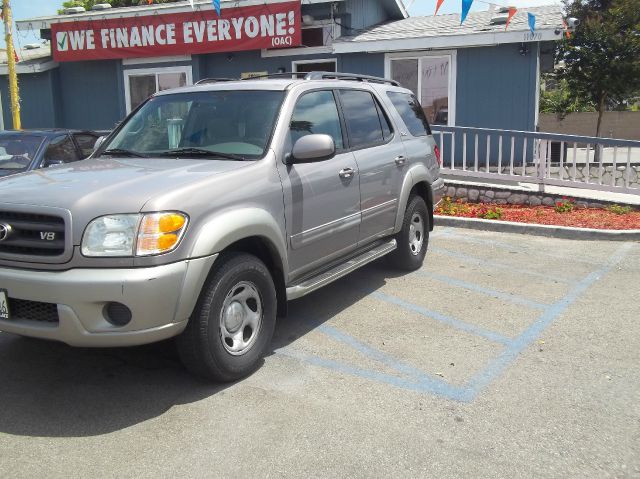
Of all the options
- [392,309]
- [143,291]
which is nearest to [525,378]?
[392,309]

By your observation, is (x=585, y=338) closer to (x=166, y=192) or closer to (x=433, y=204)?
(x=433, y=204)

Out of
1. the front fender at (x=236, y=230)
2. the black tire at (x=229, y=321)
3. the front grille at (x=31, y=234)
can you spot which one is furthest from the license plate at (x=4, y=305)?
the front fender at (x=236, y=230)

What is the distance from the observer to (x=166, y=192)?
354 cm

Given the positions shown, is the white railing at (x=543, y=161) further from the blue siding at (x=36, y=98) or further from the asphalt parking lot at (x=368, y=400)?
the blue siding at (x=36, y=98)

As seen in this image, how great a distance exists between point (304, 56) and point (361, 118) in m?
9.65

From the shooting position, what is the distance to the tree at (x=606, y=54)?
55.0 feet

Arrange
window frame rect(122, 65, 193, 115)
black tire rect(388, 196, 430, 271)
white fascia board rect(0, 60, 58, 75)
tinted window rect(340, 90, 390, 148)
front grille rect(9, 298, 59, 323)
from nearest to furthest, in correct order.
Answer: front grille rect(9, 298, 59, 323) → tinted window rect(340, 90, 390, 148) → black tire rect(388, 196, 430, 271) → window frame rect(122, 65, 193, 115) → white fascia board rect(0, 60, 58, 75)

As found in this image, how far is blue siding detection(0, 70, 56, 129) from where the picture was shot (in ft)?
54.6

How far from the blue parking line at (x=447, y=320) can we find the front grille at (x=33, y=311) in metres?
3.11

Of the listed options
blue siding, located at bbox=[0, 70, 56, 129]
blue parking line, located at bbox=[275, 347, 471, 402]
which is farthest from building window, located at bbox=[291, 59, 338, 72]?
blue parking line, located at bbox=[275, 347, 471, 402]

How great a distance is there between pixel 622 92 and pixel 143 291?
18052 millimetres

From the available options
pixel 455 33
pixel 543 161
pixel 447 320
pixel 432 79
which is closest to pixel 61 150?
pixel 447 320

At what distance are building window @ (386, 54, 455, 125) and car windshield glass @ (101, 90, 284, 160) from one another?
9.33m

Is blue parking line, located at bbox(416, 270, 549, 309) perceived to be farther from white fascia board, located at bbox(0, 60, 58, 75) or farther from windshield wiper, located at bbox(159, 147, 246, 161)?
white fascia board, located at bbox(0, 60, 58, 75)
